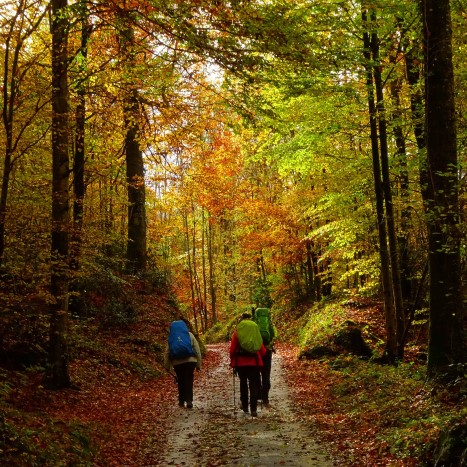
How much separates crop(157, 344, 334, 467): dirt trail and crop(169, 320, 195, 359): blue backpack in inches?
43.7

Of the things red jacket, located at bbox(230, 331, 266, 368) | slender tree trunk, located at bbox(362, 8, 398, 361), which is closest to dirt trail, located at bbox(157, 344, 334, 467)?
red jacket, located at bbox(230, 331, 266, 368)

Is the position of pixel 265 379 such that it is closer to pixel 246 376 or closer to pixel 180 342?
pixel 246 376

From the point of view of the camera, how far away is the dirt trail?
21.1 feet

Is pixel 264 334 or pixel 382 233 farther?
pixel 382 233

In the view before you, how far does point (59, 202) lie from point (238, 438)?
544 cm

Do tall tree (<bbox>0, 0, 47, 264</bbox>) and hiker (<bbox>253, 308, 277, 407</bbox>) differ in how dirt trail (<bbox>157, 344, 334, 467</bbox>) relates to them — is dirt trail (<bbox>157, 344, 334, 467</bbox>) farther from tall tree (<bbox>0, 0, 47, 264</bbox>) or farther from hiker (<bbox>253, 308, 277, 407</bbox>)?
tall tree (<bbox>0, 0, 47, 264</bbox>)

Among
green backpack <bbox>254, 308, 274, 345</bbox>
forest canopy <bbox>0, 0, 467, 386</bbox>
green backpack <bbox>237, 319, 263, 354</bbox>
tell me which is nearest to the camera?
forest canopy <bbox>0, 0, 467, 386</bbox>

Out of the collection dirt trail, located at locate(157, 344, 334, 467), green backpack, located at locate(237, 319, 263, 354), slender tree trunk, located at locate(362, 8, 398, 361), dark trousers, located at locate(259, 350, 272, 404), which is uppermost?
slender tree trunk, located at locate(362, 8, 398, 361)

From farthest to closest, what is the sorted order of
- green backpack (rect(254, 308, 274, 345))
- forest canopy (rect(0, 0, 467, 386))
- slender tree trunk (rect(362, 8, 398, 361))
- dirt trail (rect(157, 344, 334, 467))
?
slender tree trunk (rect(362, 8, 398, 361)) < green backpack (rect(254, 308, 274, 345)) < forest canopy (rect(0, 0, 467, 386)) < dirt trail (rect(157, 344, 334, 467))

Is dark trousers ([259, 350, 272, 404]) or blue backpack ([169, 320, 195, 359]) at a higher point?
blue backpack ([169, 320, 195, 359])

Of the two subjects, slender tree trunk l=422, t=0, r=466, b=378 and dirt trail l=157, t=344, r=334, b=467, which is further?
slender tree trunk l=422, t=0, r=466, b=378

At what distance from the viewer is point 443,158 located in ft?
24.5

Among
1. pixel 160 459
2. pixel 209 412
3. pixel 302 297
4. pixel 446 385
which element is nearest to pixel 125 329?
pixel 209 412

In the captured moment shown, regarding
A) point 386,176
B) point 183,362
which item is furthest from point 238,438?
point 386,176
